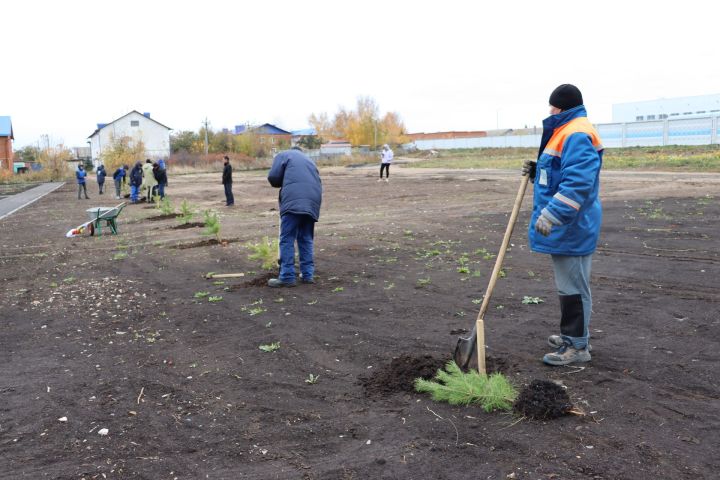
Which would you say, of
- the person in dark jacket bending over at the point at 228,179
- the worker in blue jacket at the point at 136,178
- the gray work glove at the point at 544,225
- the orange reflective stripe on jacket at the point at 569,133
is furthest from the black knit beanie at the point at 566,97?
the worker in blue jacket at the point at 136,178

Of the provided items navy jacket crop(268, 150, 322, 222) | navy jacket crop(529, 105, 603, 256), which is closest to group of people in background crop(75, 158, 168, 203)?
navy jacket crop(268, 150, 322, 222)

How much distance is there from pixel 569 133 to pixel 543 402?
1.93 m

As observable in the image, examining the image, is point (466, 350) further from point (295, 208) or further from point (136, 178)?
point (136, 178)

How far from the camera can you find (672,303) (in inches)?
259

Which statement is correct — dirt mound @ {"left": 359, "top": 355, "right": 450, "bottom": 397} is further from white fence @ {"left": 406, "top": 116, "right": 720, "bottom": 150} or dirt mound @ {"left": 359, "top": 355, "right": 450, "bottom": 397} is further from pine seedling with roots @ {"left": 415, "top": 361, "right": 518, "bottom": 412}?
white fence @ {"left": 406, "top": 116, "right": 720, "bottom": 150}

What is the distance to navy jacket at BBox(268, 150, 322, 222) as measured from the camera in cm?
823

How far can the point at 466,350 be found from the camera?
4.88 meters

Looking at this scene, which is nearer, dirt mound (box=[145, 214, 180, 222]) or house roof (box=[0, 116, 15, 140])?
dirt mound (box=[145, 214, 180, 222])

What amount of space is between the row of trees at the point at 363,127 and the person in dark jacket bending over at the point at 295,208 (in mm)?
97947

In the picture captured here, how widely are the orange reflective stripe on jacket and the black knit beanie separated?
13cm

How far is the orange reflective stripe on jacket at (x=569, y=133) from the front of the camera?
15.5 ft

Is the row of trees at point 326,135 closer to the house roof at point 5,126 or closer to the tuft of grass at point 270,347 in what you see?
the house roof at point 5,126

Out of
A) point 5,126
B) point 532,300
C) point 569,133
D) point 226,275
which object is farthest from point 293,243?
point 5,126

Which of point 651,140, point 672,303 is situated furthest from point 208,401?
point 651,140
